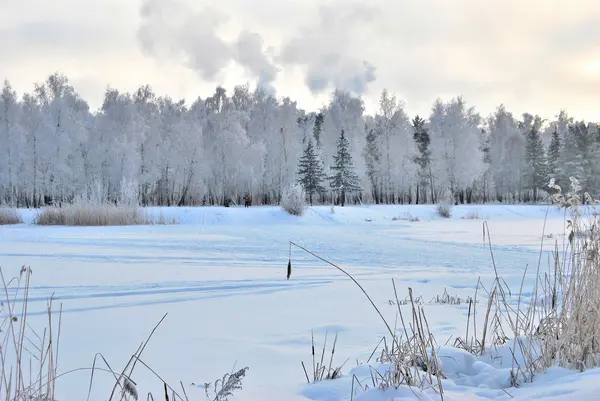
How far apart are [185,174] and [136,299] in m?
35.9

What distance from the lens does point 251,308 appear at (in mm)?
4633

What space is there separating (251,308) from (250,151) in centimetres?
3388

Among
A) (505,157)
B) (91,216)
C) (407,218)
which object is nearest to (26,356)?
(91,216)

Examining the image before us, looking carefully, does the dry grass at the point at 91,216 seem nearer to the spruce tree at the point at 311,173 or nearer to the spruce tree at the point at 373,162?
the spruce tree at the point at 311,173

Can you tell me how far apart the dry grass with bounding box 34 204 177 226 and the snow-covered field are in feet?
24.0

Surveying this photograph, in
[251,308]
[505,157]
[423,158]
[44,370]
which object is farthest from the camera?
[505,157]

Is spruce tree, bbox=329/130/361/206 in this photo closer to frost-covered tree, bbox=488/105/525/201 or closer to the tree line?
the tree line

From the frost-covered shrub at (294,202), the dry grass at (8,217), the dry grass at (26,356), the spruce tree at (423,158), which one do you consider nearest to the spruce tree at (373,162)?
the spruce tree at (423,158)

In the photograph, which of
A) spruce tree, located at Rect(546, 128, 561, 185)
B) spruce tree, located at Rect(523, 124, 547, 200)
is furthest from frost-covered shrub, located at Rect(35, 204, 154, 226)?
spruce tree, located at Rect(546, 128, 561, 185)

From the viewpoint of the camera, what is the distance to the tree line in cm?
→ 3528

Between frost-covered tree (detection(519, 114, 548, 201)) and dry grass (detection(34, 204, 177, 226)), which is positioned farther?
frost-covered tree (detection(519, 114, 548, 201))

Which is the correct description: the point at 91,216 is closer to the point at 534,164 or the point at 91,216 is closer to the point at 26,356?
the point at 26,356

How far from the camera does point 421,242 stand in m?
12.2

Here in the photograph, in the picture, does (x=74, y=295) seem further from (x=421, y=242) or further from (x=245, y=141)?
(x=245, y=141)
